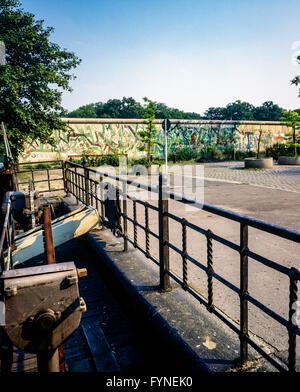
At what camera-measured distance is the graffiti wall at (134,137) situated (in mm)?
22359

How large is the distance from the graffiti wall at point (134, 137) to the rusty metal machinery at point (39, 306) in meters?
17.8

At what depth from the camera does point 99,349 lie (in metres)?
2.76

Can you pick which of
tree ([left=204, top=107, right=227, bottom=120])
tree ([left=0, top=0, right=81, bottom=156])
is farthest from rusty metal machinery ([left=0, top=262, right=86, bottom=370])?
tree ([left=204, top=107, right=227, bottom=120])

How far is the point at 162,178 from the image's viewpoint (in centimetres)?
302

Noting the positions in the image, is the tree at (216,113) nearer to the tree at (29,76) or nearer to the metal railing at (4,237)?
the tree at (29,76)

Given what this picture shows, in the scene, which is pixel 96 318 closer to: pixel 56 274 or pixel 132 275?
pixel 132 275

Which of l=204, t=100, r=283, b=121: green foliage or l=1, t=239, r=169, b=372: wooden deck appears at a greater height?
l=204, t=100, r=283, b=121: green foliage

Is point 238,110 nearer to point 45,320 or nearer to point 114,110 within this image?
point 114,110

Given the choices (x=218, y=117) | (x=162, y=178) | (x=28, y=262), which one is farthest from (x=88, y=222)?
(x=218, y=117)

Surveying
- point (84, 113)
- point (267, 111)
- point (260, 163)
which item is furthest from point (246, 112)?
point (260, 163)

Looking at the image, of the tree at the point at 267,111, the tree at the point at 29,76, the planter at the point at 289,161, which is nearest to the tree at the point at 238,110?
the tree at the point at 267,111

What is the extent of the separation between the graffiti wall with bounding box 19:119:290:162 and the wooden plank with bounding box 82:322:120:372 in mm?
16619

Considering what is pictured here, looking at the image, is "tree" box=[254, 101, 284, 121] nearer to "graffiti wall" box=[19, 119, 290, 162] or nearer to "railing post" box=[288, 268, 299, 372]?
"graffiti wall" box=[19, 119, 290, 162]

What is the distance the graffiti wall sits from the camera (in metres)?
22.4
